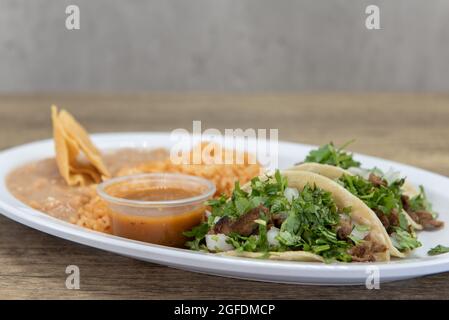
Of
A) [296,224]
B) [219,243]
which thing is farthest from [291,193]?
[219,243]

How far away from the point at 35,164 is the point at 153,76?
4680mm

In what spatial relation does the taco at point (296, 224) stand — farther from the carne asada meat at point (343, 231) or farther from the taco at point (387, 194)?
the taco at point (387, 194)

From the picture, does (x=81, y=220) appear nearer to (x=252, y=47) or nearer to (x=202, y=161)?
(x=202, y=161)

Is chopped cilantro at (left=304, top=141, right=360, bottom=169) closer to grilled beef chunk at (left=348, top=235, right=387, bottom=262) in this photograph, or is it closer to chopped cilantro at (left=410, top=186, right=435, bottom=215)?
chopped cilantro at (left=410, top=186, right=435, bottom=215)

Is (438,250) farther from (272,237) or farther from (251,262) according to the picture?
(251,262)

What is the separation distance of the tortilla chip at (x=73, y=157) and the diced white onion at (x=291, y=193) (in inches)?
45.8

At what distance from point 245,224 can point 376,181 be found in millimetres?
625

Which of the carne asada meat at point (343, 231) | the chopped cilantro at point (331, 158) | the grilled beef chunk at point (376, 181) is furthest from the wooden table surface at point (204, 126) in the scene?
the chopped cilantro at point (331, 158)

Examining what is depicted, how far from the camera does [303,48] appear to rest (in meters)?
7.87

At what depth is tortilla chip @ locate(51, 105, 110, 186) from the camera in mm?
3191

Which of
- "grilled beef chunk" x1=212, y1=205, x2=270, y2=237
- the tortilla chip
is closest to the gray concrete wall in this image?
the tortilla chip

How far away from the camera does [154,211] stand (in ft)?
→ 8.31

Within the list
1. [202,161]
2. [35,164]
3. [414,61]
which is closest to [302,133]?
[202,161]

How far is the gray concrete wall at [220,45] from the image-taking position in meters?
7.71
